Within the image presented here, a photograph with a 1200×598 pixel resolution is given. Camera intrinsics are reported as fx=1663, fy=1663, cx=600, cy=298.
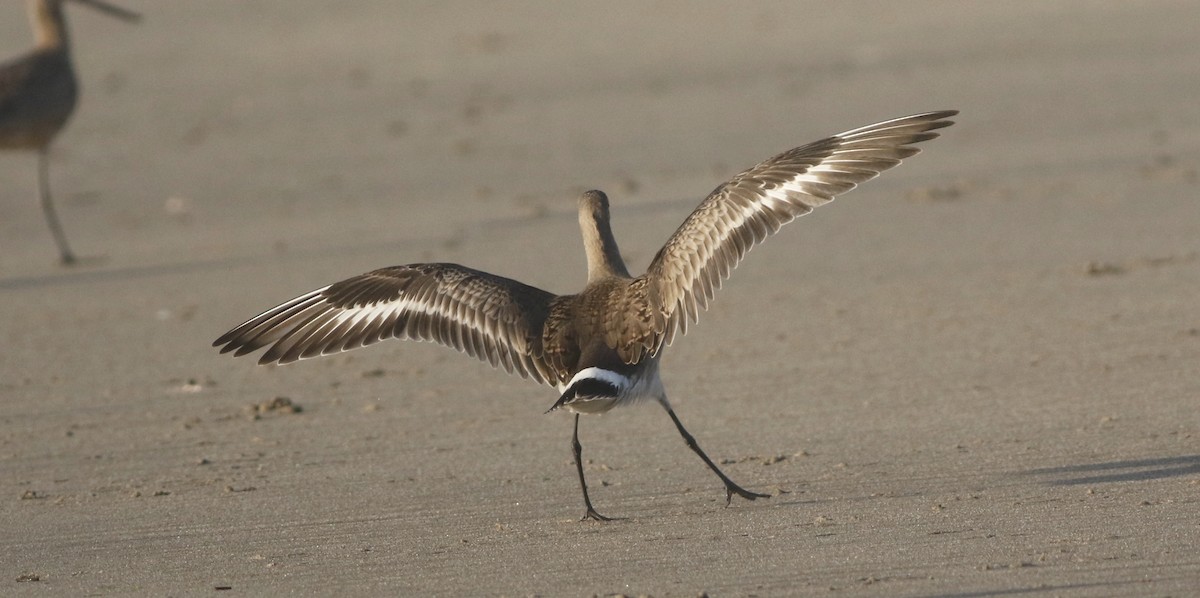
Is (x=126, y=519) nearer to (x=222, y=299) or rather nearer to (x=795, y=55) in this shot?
(x=222, y=299)

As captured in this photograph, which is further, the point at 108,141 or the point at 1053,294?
the point at 108,141

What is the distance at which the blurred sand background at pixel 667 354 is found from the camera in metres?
5.46

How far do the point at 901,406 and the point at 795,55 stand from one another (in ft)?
42.6

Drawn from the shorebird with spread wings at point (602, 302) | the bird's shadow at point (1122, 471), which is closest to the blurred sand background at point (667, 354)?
the bird's shadow at point (1122, 471)

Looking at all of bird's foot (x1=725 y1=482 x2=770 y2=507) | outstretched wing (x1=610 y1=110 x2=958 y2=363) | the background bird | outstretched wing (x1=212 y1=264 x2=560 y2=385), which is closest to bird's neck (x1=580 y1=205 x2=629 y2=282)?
outstretched wing (x1=212 y1=264 x2=560 y2=385)

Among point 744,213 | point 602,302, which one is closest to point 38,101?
point 602,302

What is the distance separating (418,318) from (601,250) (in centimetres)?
78

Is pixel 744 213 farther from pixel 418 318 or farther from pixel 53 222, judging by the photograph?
pixel 53 222

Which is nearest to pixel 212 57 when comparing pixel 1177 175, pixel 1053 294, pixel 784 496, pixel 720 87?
pixel 720 87

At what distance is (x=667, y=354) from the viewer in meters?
8.66

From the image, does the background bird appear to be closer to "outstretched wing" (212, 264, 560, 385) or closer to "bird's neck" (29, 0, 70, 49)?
"bird's neck" (29, 0, 70, 49)

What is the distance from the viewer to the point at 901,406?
716cm

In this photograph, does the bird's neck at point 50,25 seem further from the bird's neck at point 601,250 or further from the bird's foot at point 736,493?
the bird's foot at point 736,493

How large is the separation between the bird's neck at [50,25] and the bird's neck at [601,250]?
9.08m
